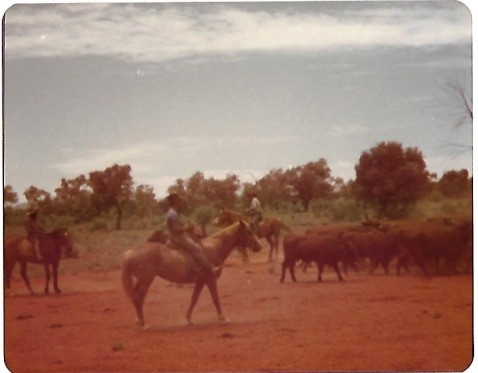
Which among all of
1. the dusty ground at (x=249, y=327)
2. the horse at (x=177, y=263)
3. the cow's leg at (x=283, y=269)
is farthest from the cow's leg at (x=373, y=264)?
the horse at (x=177, y=263)

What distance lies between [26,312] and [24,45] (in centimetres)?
199

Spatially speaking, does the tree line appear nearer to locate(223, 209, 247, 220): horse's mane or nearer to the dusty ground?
locate(223, 209, 247, 220): horse's mane

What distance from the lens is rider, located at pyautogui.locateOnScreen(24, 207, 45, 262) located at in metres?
7.21

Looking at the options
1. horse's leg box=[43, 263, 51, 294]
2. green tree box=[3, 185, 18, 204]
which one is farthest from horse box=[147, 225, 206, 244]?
green tree box=[3, 185, 18, 204]

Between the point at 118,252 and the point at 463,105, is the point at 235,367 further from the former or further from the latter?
the point at 463,105

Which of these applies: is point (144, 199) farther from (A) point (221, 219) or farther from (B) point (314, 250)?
(B) point (314, 250)

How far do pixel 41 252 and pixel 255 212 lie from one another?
1626mm

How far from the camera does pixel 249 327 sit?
725 cm

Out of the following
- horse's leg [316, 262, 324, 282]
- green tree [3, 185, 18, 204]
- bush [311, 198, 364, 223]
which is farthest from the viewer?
horse's leg [316, 262, 324, 282]

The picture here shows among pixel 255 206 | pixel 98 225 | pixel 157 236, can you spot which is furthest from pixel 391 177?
pixel 98 225

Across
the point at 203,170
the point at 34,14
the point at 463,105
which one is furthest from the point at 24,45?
the point at 463,105

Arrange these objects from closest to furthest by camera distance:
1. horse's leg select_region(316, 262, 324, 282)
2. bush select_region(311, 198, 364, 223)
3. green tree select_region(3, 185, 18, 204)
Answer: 1. green tree select_region(3, 185, 18, 204)
2. bush select_region(311, 198, 364, 223)
3. horse's leg select_region(316, 262, 324, 282)

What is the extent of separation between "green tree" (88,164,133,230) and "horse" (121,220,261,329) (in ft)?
1.14

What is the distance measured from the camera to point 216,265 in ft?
24.0
